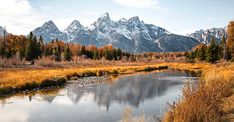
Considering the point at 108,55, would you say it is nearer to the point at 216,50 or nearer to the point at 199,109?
the point at 216,50

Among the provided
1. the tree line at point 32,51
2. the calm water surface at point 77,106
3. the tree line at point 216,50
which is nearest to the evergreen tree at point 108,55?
the tree line at point 32,51

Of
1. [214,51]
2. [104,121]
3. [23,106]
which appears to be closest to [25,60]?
[214,51]

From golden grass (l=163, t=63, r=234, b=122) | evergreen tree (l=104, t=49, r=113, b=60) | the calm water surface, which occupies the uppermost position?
evergreen tree (l=104, t=49, r=113, b=60)

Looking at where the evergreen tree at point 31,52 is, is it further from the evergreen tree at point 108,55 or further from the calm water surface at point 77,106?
the calm water surface at point 77,106

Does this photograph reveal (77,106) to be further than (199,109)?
Yes

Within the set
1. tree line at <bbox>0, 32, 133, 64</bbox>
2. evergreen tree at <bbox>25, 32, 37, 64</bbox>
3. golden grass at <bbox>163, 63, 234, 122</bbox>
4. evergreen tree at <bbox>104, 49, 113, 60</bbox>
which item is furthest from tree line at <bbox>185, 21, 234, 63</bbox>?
golden grass at <bbox>163, 63, 234, 122</bbox>

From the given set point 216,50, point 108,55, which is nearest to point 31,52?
point 216,50

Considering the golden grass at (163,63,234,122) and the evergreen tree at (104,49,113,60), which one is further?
the evergreen tree at (104,49,113,60)

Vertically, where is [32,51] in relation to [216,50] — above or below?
below

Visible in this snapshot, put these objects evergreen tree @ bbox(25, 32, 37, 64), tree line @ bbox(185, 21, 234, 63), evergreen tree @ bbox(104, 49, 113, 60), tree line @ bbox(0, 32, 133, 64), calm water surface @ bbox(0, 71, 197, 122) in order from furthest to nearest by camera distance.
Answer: evergreen tree @ bbox(104, 49, 113, 60), tree line @ bbox(0, 32, 133, 64), evergreen tree @ bbox(25, 32, 37, 64), tree line @ bbox(185, 21, 234, 63), calm water surface @ bbox(0, 71, 197, 122)

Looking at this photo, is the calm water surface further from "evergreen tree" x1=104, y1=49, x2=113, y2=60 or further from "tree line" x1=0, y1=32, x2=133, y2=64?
"evergreen tree" x1=104, y1=49, x2=113, y2=60

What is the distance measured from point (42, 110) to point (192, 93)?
1416 cm

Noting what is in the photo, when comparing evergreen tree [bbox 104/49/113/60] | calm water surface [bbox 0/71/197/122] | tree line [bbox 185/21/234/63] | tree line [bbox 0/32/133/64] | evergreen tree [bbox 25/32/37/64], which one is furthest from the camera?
evergreen tree [bbox 104/49/113/60]

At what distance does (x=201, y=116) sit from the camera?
1302 cm
